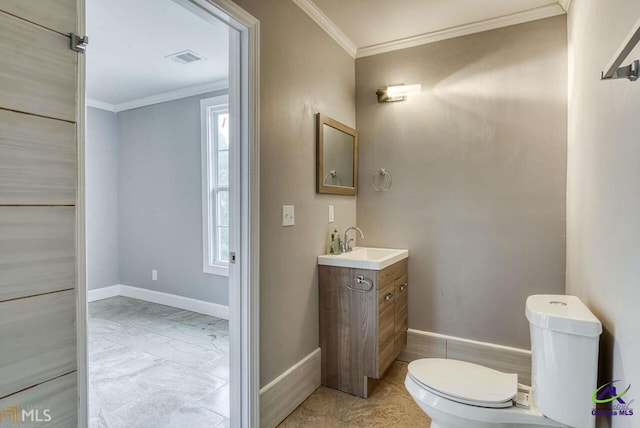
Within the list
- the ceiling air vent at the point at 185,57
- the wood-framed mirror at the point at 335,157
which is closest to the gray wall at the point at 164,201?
the ceiling air vent at the point at 185,57

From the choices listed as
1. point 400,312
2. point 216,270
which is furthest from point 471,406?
point 216,270

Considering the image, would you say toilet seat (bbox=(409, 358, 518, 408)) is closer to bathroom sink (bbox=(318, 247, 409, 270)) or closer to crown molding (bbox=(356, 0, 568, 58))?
bathroom sink (bbox=(318, 247, 409, 270))

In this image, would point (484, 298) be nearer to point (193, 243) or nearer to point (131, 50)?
point (193, 243)

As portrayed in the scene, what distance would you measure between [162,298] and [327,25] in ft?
11.4

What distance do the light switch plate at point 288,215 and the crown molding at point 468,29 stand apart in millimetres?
1583

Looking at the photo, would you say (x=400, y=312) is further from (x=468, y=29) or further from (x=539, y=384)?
(x=468, y=29)

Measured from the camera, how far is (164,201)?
4.10 meters

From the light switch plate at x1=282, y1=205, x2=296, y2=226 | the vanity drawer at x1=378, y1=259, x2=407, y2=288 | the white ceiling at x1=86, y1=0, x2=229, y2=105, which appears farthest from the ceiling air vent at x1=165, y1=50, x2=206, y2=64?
the vanity drawer at x1=378, y1=259, x2=407, y2=288

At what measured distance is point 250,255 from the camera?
1.77 metres

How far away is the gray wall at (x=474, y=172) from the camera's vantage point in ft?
7.61

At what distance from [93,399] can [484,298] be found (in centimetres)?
264

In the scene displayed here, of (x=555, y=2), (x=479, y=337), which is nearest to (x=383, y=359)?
(x=479, y=337)

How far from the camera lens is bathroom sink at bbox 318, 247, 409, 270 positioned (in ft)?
7.03

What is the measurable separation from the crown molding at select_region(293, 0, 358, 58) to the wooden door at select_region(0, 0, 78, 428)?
1475mm
